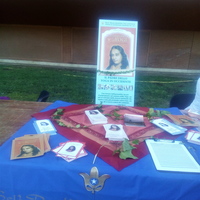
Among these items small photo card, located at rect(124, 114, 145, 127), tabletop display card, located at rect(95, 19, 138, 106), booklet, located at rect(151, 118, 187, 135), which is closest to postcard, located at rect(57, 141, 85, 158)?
small photo card, located at rect(124, 114, 145, 127)

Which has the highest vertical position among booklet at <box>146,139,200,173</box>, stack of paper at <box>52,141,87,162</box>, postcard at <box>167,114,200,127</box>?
postcard at <box>167,114,200,127</box>

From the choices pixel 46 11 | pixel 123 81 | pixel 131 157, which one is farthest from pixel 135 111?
pixel 46 11

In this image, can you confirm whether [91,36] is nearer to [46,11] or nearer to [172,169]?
[46,11]

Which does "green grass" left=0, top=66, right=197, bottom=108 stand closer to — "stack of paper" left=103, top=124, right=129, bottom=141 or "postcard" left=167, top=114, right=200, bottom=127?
"postcard" left=167, top=114, right=200, bottom=127

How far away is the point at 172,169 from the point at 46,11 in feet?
21.0

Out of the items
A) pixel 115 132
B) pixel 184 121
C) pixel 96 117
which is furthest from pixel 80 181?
pixel 184 121

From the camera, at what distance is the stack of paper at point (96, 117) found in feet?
5.47

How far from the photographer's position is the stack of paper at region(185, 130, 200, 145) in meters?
1.42

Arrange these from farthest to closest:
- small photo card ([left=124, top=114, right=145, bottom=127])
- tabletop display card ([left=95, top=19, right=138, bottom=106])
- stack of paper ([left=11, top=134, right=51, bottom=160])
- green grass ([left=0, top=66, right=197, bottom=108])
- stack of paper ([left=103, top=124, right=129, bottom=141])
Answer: green grass ([left=0, top=66, right=197, bottom=108]) → tabletop display card ([left=95, top=19, right=138, bottom=106]) → small photo card ([left=124, top=114, right=145, bottom=127]) → stack of paper ([left=103, top=124, right=129, bottom=141]) → stack of paper ([left=11, top=134, right=51, bottom=160])

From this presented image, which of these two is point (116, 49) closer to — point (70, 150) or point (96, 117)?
point (96, 117)

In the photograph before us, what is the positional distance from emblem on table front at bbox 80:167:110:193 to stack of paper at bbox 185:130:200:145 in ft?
2.28

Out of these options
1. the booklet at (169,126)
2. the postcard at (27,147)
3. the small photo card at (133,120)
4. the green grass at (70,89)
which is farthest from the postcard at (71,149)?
the green grass at (70,89)

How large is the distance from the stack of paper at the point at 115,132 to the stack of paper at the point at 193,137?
45 centimetres

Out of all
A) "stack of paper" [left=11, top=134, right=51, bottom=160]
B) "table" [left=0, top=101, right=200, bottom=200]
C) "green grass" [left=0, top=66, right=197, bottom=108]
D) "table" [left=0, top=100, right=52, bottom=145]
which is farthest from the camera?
"green grass" [left=0, top=66, right=197, bottom=108]
